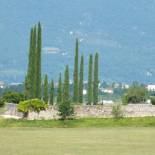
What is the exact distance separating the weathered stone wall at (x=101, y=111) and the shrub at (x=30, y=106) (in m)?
1.15

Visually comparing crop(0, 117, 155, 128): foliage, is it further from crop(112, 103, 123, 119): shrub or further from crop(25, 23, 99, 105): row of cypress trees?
crop(25, 23, 99, 105): row of cypress trees

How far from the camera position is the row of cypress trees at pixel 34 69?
89.0 meters

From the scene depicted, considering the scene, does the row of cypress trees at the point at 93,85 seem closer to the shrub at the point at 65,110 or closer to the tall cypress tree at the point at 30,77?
the tall cypress tree at the point at 30,77

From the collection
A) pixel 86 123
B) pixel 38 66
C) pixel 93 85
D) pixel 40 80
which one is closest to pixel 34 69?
pixel 38 66

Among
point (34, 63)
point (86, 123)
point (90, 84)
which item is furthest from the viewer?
point (90, 84)

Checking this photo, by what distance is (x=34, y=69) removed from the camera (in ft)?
299

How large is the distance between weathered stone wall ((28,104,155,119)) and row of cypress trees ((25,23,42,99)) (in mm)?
7527

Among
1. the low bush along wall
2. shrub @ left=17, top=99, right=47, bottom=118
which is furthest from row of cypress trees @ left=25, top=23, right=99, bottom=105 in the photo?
shrub @ left=17, top=99, right=47, bottom=118

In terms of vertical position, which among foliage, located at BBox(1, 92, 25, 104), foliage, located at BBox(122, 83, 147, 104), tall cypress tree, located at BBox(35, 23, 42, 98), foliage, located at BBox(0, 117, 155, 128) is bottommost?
foliage, located at BBox(0, 117, 155, 128)

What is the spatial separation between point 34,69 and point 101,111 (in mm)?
13399

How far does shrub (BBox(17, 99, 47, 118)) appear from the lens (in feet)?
259
